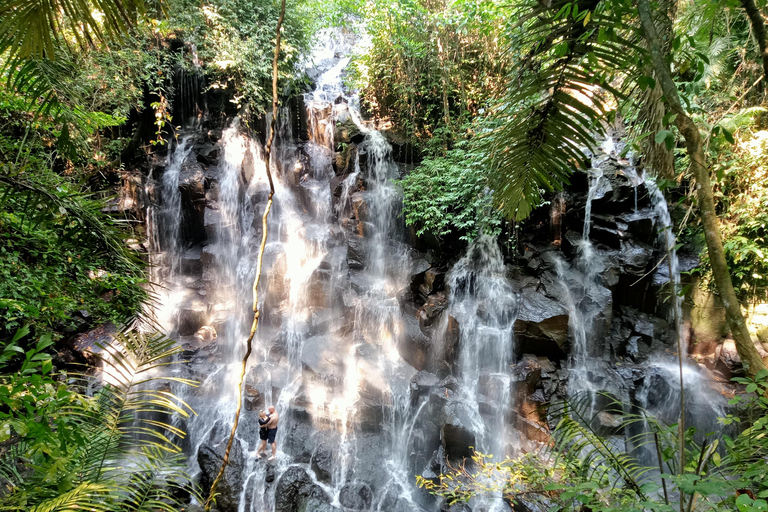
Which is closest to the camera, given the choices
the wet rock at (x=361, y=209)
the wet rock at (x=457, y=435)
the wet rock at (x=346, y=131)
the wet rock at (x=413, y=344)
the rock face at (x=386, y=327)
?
the wet rock at (x=457, y=435)

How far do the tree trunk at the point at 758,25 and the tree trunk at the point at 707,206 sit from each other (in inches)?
10.2

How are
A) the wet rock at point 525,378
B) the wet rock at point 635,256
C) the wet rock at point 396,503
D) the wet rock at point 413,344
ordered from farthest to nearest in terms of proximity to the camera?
the wet rock at point 413,344
the wet rock at point 635,256
the wet rock at point 525,378
the wet rock at point 396,503

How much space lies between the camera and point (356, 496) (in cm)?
585

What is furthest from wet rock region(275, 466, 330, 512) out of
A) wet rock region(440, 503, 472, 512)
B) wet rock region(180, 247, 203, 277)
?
wet rock region(180, 247, 203, 277)

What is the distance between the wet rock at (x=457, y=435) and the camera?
6004mm

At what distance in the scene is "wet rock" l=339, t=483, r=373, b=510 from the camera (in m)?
5.71

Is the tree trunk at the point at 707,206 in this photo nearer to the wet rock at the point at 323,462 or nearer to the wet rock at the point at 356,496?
the wet rock at the point at 356,496

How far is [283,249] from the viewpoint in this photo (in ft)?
30.7

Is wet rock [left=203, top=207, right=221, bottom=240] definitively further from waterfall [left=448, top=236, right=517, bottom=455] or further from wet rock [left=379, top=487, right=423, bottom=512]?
wet rock [left=379, top=487, right=423, bottom=512]

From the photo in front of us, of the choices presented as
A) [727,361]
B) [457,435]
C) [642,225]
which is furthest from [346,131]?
[727,361]

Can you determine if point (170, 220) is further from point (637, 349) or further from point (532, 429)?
point (637, 349)

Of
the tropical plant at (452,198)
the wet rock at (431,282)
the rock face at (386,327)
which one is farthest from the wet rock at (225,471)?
the tropical plant at (452,198)

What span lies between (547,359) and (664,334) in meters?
2.38

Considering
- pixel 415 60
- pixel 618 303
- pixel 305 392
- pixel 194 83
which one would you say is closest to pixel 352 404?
pixel 305 392
